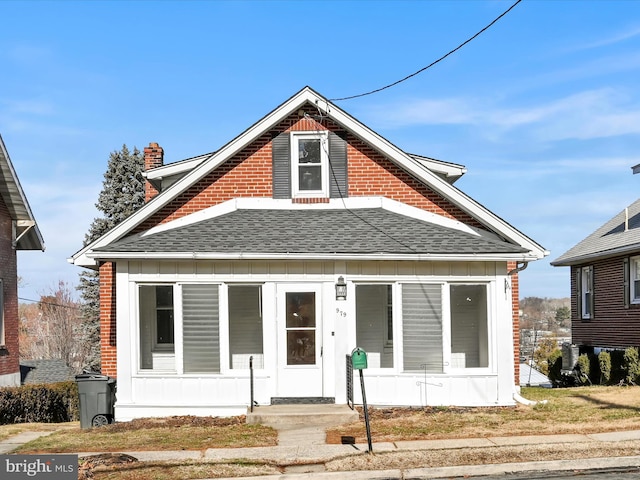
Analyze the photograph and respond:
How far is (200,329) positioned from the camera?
50.2 feet

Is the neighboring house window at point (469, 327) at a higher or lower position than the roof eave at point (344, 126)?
lower

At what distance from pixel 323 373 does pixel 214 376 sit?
2.04 m

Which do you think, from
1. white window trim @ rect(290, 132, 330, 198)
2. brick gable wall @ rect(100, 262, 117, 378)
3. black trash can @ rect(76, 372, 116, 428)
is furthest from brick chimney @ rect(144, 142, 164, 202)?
black trash can @ rect(76, 372, 116, 428)

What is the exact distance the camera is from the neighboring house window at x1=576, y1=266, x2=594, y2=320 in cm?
2959

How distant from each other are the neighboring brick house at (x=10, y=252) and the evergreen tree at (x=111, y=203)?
15.6 metres

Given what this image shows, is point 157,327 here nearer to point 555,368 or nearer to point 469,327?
point 469,327

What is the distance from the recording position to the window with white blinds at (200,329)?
50.1ft

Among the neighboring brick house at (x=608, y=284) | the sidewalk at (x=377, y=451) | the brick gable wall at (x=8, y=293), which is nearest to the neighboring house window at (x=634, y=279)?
the neighboring brick house at (x=608, y=284)

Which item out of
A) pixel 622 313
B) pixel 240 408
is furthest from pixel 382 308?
pixel 622 313

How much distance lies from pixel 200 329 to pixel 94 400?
239 cm

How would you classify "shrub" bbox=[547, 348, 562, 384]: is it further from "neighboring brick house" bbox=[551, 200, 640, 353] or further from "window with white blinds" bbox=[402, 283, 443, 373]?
"window with white blinds" bbox=[402, 283, 443, 373]

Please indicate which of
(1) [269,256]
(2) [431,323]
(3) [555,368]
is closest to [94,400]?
(1) [269,256]

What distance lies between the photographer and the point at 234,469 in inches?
411

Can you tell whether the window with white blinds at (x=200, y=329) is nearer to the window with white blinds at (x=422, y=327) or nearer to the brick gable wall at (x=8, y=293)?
the window with white blinds at (x=422, y=327)
